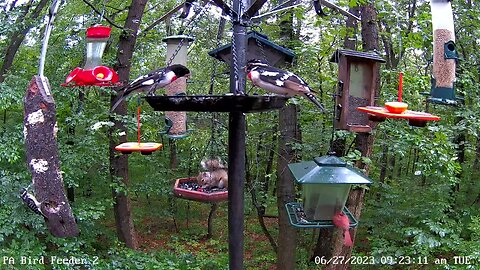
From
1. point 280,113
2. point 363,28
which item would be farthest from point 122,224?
point 363,28

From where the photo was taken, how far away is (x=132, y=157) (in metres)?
8.62

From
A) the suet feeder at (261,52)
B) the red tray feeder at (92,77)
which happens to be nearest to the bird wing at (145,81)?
the red tray feeder at (92,77)

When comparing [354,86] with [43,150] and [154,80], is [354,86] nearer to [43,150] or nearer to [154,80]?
[154,80]

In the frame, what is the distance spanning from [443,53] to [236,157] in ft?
4.08

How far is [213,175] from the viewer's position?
2.87 meters

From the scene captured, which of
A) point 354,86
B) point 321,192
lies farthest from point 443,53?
point 321,192

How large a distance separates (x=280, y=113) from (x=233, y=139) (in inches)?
166

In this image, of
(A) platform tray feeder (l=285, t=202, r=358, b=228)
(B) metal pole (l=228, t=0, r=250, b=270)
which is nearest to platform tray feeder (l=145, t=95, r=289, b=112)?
(B) metal pole (l=228, t=0, r=250, b=270)

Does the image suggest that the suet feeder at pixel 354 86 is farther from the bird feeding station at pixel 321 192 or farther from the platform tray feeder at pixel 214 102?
the platform tray feeder at pixel 214 102

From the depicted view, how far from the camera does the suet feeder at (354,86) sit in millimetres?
2834

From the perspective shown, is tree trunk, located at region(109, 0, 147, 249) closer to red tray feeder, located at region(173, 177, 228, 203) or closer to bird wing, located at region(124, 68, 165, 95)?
red tray feeder, located at region(173, 177, 228, 203)

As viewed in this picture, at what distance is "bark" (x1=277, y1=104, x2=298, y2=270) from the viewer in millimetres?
6000

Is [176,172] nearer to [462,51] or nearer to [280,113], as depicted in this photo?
[280,113]

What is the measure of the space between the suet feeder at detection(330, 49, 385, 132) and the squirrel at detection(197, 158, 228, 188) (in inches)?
32.5
